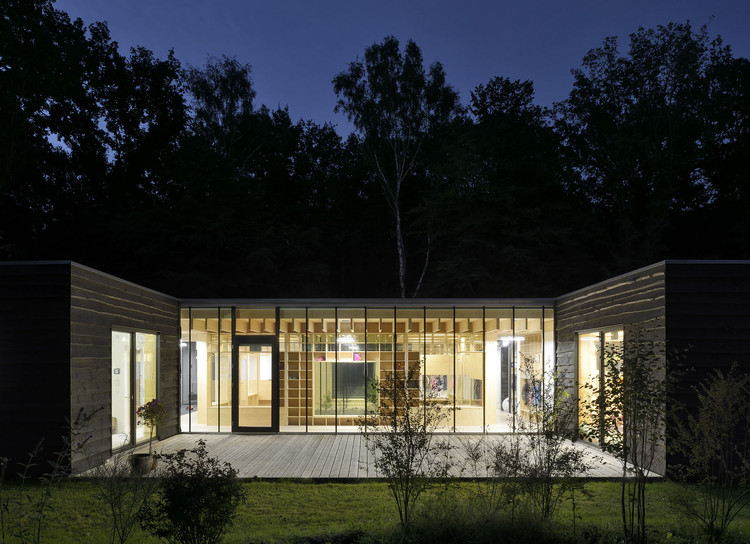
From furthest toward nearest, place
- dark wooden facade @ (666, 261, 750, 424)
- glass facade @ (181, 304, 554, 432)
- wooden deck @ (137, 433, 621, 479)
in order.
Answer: glass facade @ (181, 304, 554, 432) < wooden deck @ (137, 433, 621, 479) < dark wooden facade @ (666, 261, 750, 424)

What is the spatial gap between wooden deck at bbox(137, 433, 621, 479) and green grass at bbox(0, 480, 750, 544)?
46 cm

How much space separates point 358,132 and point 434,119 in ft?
9.83

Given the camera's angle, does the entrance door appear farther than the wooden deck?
Yes

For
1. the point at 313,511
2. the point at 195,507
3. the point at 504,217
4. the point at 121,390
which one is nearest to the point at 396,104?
the point at 504,217

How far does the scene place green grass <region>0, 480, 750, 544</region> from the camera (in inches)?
230

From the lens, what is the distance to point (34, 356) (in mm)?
8625

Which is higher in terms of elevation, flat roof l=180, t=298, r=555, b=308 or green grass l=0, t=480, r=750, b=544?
flat roof l=180, t=298, r=555, b=308

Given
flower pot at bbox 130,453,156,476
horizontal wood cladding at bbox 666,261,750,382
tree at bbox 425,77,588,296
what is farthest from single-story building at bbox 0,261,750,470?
tree at bbox 425,77,588,296

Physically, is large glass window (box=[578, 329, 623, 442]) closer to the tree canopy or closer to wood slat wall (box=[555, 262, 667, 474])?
wood slat wall (box=[555, 262, 667, 474])

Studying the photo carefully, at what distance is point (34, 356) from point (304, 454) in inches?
182

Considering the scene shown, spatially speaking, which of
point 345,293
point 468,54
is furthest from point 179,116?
point 468,54

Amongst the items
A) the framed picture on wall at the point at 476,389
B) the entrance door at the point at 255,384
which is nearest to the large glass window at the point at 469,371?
the framed picture on wall at the point at 476,389

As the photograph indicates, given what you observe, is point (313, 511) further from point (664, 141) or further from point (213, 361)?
point (664, 141)

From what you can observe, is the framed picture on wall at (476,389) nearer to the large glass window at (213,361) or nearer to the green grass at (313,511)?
the green grass at (313,511)
